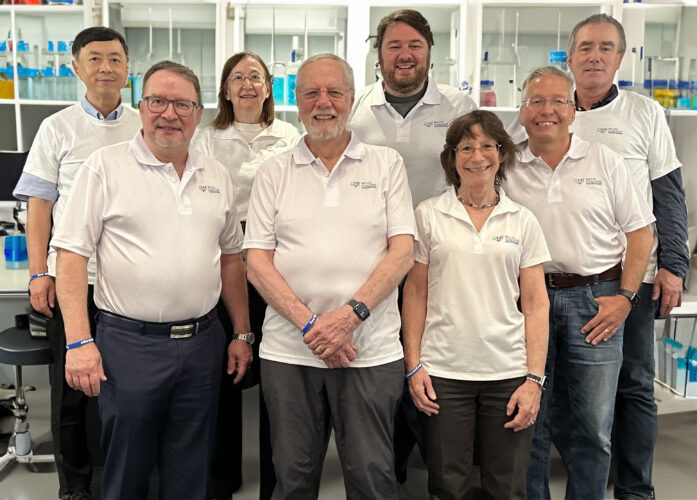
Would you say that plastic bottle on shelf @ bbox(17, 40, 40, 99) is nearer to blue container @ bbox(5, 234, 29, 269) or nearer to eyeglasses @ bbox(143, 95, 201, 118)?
blue container @ bbox(5, 234, 29, 269)

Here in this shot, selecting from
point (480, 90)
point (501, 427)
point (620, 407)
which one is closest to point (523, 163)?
point (501, 427)

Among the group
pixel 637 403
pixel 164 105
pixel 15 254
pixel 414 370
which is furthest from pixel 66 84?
pixel 637 403

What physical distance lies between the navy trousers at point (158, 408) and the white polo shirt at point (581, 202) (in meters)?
1.06

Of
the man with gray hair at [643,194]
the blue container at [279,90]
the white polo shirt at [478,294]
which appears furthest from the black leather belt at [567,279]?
the blue container at [279,90]

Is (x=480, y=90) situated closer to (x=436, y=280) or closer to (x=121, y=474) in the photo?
(x=436, y=280)

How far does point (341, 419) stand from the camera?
198cm

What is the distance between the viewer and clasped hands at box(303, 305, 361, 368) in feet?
6.07

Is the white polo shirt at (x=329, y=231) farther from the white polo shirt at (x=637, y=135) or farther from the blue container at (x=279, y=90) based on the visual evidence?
the blue container at (x=279, y=90)

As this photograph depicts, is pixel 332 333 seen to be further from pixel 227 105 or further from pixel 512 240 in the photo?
pixel 227 105

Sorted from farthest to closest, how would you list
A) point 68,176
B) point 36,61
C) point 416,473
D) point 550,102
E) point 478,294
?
point 36,61
point 416,473
point 68,176
point 550,102
point 478,294

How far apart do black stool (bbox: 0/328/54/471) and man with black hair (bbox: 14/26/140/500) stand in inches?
14.0

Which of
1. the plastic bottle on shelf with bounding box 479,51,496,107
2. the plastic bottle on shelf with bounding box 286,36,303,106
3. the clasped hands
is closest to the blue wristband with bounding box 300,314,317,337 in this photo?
the clasped hands

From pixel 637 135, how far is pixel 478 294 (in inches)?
37.6

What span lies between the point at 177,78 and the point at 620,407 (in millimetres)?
1894
